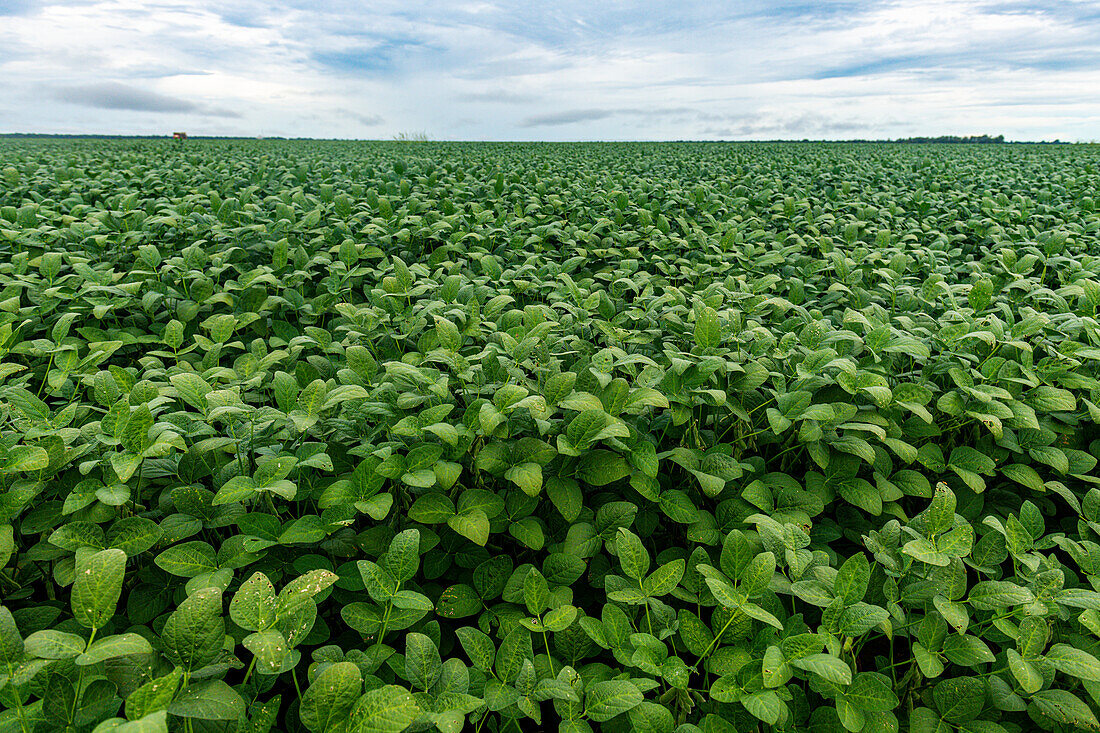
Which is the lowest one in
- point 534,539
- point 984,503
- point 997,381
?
point 984,503

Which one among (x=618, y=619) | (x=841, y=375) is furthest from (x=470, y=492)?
(x=841, y=375)

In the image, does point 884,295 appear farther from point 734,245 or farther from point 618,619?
point 618,619

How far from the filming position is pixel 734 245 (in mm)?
4816

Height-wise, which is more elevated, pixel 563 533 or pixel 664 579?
pixel 664 579

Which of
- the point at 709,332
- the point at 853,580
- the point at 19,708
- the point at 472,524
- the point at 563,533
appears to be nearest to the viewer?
the point at 19,708

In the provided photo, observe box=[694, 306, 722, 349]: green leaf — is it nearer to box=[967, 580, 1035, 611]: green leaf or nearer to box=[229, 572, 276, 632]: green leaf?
box=[967, 580, 1035, 611]: green leaf

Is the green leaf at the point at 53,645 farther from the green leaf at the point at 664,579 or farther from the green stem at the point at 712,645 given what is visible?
the green stem at the point at 712,645

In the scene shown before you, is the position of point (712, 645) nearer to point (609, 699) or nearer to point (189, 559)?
point (609, 699)

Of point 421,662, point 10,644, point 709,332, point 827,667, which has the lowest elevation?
point 421,662


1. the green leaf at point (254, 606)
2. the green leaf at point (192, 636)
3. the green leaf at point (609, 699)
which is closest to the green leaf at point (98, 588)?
the green leaf at point (192, 636)

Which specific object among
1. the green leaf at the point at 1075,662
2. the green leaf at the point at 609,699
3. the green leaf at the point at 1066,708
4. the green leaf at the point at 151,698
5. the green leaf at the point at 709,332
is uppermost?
the green leaf at the point at 709,332

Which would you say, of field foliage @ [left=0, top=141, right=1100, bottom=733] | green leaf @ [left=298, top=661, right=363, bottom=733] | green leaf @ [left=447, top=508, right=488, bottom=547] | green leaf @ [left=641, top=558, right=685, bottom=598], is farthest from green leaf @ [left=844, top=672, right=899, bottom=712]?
green leaf @ [left=298, top=661, right=363, bottom=733]

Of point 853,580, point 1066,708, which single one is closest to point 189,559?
point 853,580

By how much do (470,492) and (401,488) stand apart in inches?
11.6
